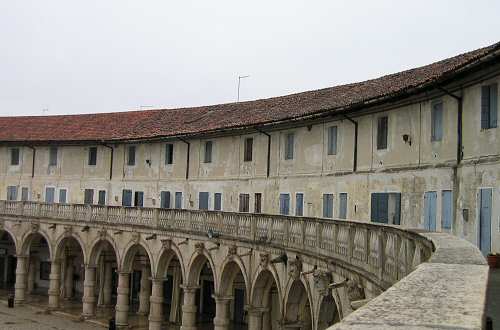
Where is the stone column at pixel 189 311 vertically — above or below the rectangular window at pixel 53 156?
below

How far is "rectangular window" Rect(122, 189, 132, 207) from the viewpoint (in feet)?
157

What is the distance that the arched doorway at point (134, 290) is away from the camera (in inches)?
1619

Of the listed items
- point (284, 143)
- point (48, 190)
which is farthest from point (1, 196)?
point (284, 143)

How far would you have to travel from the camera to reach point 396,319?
4.38m

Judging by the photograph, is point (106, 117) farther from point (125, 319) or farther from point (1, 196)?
point (125, 319)

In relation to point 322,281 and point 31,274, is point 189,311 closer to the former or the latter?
point 322,281

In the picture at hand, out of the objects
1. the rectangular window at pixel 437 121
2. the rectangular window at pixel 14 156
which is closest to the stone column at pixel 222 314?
the rectangular window at pixel 437 121

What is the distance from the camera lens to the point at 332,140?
30.7 meters

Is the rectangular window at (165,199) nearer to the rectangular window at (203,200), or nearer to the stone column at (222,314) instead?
the rectangular window at (203,200)

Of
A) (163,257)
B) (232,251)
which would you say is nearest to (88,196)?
(163,257)

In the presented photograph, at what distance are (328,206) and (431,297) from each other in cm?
2540

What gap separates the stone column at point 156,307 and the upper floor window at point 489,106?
79.5 ft

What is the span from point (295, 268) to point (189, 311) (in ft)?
41.2

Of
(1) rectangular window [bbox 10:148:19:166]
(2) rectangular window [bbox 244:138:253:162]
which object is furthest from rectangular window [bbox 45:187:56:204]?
(2) rectangular window [bbox 244:138:253:162]
